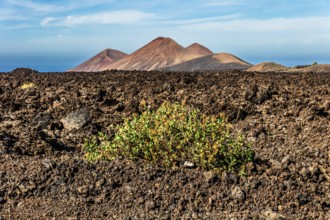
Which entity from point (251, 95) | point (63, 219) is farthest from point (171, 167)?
point (251, 95)

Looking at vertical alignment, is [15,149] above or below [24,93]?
below

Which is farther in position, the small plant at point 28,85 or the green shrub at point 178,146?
the small plant at point 28,85

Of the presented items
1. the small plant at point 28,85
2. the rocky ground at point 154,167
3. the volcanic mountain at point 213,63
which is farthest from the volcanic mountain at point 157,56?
the small plant at point 28,85

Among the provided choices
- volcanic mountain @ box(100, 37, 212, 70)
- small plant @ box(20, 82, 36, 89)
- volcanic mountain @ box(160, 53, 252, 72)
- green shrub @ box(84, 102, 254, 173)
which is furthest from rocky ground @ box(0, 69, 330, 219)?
volcanic mountain @ box(100, 37, 212, 70)

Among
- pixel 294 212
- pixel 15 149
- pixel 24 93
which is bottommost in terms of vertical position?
pixel 294 212

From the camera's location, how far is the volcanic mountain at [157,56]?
3219cm

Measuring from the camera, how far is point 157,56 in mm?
33750

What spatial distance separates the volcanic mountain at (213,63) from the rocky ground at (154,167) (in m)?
16.6

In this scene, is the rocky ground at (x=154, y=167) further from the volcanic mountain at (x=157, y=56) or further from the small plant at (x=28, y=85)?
Result: the volcanic mountain at (x=157, y=56)

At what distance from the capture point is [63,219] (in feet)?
20.6

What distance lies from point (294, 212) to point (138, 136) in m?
2.91

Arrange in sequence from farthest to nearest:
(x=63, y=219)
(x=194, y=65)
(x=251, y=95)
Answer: (x=194, y=65), (x=251, y=95), (x=63, y=219)

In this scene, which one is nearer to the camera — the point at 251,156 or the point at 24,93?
the point at 251,156

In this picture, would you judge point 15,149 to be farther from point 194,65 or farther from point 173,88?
point 194,65
